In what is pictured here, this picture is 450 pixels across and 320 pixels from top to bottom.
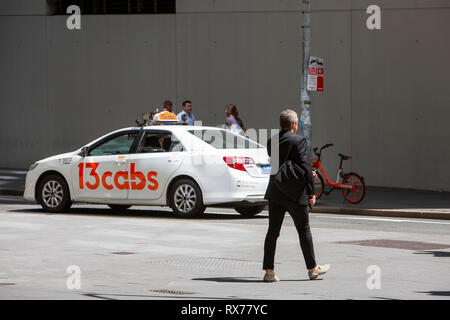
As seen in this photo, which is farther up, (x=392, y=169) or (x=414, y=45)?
(x=414, y=45)

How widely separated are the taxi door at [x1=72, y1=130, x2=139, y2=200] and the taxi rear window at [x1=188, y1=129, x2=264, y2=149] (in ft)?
4.05

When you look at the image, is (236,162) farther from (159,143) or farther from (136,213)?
(136,213)

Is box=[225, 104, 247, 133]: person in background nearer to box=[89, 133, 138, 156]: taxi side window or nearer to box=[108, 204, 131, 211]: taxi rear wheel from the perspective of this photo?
box=[108, 204, 131, 211]: taxi rear wheel

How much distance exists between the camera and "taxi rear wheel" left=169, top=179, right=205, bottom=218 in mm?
17219

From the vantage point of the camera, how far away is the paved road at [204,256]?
9.72m

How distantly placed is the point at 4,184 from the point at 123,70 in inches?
188

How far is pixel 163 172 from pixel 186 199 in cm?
61

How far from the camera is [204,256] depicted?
41.1 feet

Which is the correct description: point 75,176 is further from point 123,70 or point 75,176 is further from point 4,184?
point 123,70

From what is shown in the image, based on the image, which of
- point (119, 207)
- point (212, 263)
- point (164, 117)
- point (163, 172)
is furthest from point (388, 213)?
point (212, 263)

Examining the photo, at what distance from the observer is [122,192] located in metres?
17.8

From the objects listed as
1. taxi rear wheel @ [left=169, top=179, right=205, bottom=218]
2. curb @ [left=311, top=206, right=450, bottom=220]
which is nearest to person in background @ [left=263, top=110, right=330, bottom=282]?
taxi rear wheel @ [left=169, top=179, right=205, bottom=218]

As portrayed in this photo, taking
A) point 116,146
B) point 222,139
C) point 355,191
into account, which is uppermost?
point 222,139
